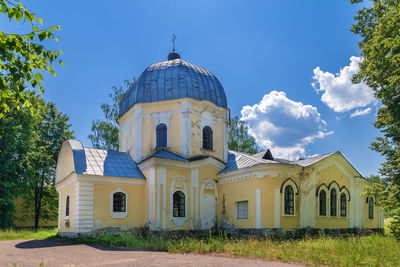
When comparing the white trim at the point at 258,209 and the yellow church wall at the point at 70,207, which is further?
the yellow church wall at the point at 70,207

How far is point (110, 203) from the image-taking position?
15719 millimetres

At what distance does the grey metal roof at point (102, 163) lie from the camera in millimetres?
15841

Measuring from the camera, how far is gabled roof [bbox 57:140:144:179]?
15.8 metres

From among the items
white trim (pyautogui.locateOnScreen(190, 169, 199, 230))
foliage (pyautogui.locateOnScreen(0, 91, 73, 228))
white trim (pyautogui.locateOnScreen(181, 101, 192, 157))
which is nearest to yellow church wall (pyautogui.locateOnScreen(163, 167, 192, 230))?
white trim (pyautogui.locateOnScreen(190, 169, 199, 230))

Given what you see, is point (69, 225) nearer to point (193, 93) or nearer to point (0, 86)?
point (193, 93)

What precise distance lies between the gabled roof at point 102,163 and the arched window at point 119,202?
94 centimetres

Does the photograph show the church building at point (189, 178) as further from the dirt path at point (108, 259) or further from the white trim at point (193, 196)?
the dirt path at point (108, 259)

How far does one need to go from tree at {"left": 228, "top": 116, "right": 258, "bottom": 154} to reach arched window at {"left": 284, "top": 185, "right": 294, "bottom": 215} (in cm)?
1617

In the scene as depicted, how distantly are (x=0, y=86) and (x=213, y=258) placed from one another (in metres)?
6.70

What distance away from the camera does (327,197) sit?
17141 mm

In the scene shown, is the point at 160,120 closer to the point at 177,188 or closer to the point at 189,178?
the point at 189,178

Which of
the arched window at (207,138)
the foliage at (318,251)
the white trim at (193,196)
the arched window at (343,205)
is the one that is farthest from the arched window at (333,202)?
the white trim at (193,196)

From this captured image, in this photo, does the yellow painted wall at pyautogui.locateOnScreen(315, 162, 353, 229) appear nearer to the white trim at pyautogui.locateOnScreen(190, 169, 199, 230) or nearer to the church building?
the church building

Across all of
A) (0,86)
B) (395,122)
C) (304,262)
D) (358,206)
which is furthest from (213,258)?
(358,206)
